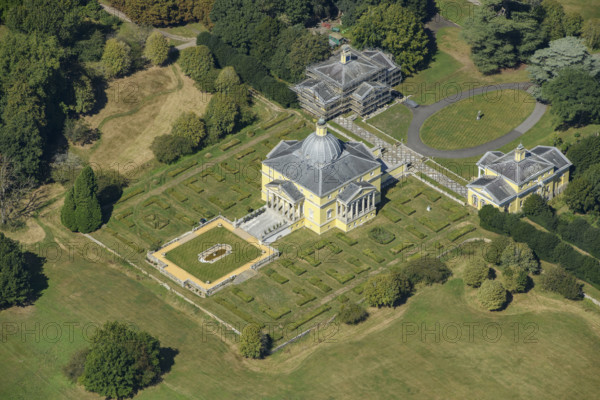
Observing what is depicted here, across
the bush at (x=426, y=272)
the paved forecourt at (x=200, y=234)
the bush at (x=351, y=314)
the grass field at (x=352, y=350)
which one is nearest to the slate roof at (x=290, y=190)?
the paved forecourt at (x=200, y=234)

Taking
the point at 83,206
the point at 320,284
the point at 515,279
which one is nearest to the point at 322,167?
the point at 320,284

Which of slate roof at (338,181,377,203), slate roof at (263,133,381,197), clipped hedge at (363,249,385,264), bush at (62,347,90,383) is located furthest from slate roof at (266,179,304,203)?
bush at (62,347,90,383)

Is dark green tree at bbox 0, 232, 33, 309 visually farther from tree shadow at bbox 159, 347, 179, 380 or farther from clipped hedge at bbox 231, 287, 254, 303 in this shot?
clipped hedge at bbox 231, 287, 254, 303

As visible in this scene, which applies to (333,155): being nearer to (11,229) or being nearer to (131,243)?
(131,243)

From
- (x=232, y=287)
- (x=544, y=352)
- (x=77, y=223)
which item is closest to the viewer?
(x=544, y=352)

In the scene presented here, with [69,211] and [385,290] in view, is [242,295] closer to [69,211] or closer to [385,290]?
[385,290]

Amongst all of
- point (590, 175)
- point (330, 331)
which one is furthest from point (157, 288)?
point (590, 175)
